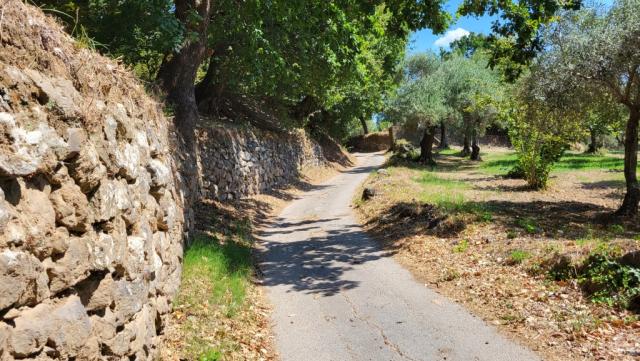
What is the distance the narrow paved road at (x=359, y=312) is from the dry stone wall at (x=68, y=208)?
2331 millimetres

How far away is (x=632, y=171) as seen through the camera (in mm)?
13570

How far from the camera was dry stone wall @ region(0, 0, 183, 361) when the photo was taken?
3359 mm

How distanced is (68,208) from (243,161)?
14978 millimetres

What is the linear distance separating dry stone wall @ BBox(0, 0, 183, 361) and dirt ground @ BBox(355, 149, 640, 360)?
207 inches

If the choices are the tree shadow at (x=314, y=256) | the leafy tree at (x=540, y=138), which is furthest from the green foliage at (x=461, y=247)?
the leafy tree at (x=540, y=138)

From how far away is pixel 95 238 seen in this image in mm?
4469

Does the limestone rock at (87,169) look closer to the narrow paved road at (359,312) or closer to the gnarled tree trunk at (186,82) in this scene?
the narrow paved road at (359,312)

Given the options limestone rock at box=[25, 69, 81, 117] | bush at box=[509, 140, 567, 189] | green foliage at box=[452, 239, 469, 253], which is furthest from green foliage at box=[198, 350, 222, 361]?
bush at box=[509, 140, 567, 189]

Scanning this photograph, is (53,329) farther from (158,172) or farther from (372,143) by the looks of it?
(372,143)

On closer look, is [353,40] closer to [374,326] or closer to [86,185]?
[374,326]

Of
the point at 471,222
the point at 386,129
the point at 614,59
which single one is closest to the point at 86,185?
the point at 471,222

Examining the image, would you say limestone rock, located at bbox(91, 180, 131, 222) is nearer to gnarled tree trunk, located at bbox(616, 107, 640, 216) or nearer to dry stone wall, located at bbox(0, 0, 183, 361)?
dry stone wall, located at bbox(0, 0, 183, 361)

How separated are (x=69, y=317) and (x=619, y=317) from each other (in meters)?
7.10

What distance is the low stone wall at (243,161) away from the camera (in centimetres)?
1617
